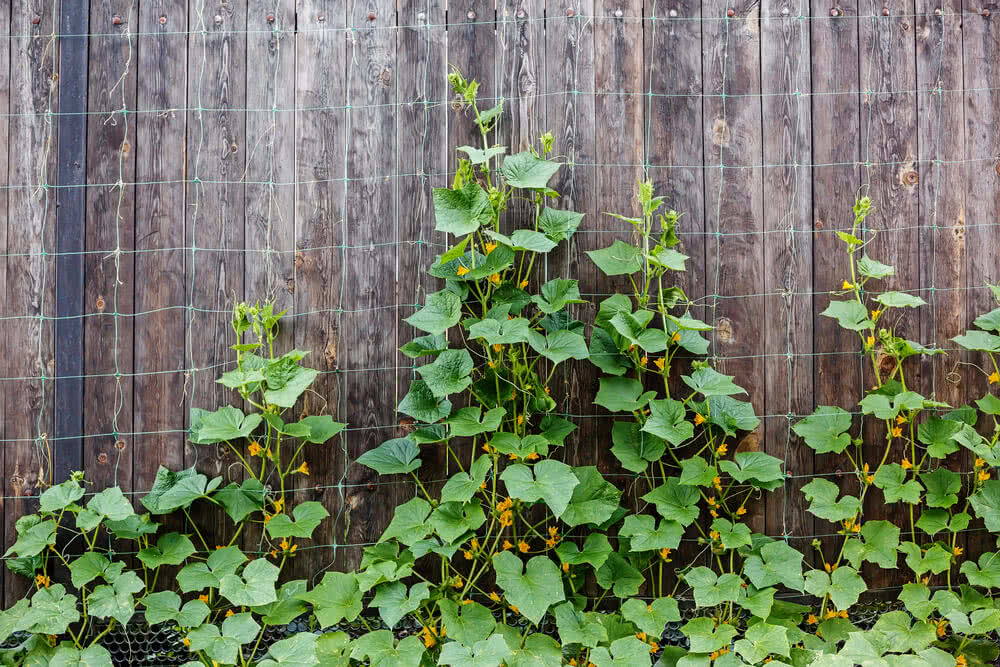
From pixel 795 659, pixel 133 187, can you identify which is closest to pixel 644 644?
pixel 795 659

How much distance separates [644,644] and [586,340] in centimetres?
92

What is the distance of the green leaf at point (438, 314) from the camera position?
7.73 feet

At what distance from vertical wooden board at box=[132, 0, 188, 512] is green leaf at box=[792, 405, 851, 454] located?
1996 mm

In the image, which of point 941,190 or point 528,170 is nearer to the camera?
point 528,170

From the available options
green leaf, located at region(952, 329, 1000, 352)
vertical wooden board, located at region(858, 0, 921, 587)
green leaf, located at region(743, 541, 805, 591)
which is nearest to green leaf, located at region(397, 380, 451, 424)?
green leaf, located at region(743, 541, 805, 591)

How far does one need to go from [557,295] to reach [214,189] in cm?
118

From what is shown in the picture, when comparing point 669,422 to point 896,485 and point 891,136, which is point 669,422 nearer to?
point 896,485

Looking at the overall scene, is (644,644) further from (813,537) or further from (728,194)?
(728,194)

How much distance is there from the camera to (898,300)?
8.12 ft

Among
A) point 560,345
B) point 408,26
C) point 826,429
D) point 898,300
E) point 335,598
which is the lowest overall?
point 335,598

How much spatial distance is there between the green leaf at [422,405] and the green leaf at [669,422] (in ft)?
2.00

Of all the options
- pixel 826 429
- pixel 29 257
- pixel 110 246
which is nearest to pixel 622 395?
pixel 826 429

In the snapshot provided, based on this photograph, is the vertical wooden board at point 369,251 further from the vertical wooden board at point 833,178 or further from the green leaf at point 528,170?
the vertical wooden board at point 833,178

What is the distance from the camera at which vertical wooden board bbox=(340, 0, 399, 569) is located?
2592 mm
